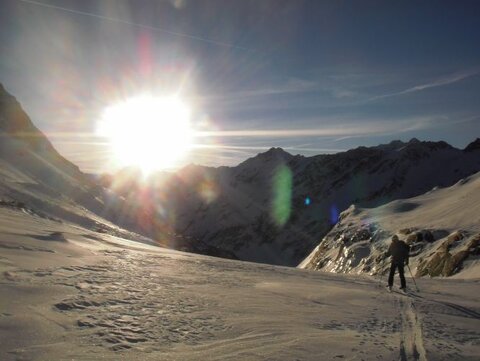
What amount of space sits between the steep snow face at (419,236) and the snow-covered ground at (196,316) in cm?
1520

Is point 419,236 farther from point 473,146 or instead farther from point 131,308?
point 473,146

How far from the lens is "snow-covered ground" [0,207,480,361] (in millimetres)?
6684

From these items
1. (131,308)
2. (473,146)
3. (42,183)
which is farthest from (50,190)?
(473,146)

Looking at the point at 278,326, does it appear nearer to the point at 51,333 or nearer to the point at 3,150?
the point at 51,333

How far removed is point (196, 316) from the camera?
343 inches

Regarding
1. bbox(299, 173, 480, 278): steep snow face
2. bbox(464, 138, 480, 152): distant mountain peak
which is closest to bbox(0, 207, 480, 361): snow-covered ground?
bbox(299, 173, 480, 278): steep snow face

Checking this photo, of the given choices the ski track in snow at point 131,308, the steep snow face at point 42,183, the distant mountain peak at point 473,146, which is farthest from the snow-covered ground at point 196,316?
the distant mountain peak at point 473,146

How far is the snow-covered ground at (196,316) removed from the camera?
668 centimetres

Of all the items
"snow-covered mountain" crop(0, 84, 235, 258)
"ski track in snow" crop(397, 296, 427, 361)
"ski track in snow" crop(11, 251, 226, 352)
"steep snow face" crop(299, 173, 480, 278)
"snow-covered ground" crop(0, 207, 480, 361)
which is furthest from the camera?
"snow-covered mountain" crop(0, 84, 235, 258)

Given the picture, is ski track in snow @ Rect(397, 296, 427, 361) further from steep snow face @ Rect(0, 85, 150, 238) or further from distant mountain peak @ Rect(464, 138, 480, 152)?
distant mountain peak @ Rect(464, 138, 480, 152)

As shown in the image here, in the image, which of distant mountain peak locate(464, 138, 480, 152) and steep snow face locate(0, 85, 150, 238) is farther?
distant mountain peak locate(464, 138, 480, 152)

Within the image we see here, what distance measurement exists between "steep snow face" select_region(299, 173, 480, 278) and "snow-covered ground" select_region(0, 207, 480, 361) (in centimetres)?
1520

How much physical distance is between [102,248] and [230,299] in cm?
875

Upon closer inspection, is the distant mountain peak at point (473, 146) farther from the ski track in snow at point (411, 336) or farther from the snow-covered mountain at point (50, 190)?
the ski track in snow at point (411, 336)
